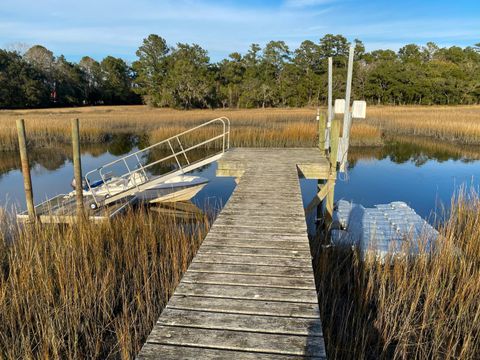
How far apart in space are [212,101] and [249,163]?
43.9 m

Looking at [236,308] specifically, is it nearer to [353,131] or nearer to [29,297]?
[29,297]

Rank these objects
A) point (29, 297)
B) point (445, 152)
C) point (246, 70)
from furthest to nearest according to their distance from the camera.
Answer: point (246, 70) < point (445, 152) < point (29, 297)

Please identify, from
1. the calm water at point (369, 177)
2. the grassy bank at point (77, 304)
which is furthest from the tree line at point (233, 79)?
the grassy bank at point (77, 304)

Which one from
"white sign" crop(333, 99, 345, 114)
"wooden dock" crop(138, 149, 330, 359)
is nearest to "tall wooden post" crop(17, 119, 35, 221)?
"wooden dock" crop(138, 149, 330, 359)

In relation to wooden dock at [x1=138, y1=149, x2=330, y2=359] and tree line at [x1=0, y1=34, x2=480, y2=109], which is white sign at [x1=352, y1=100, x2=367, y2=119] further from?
tree line at [x1=0, y1=34, x2=480, y2=109]

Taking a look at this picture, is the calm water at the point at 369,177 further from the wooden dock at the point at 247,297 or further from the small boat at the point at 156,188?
the wooden dock at the point at 247,297

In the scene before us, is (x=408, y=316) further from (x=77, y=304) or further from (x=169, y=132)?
(x=169, y=132)

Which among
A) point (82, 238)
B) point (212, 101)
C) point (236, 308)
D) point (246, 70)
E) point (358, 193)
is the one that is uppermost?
point (246, 70)

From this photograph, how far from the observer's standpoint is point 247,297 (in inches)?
97.4

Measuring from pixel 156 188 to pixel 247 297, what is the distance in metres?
7.11

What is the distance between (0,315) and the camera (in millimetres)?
3439

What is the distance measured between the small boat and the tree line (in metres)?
39.0

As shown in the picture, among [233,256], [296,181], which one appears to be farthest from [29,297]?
[296,181]

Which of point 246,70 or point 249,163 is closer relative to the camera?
point 249,163
